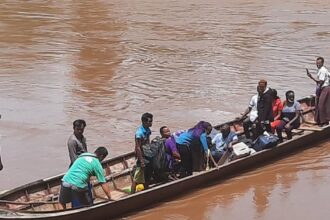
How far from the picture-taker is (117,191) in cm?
934

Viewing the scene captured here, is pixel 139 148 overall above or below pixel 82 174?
above

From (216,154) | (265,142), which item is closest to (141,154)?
(216,154)

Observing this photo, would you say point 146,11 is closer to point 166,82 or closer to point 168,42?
point 168,42

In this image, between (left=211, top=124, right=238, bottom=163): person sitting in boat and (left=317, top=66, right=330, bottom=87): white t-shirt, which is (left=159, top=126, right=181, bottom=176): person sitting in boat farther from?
(left=317, top=66, right=330, bottom=87): white t-shirt

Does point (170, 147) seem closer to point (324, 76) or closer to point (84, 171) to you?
point (84, 171)

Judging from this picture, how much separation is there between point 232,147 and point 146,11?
24683mm

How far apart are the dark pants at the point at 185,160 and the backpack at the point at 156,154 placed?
41 cm

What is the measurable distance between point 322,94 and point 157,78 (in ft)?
23.7

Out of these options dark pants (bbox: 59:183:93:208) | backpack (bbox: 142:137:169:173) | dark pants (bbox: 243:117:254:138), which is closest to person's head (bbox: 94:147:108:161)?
dark pants (bbox: 59:183:93:208)

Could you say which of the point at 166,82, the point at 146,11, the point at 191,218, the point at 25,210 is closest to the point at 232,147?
the point at 191,218

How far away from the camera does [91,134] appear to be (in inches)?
520

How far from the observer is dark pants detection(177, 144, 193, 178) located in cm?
932

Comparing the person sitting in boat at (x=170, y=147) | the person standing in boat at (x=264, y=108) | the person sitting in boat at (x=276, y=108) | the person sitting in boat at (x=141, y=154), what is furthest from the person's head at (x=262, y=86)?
the person sitting in boat at (x=141, y=154)

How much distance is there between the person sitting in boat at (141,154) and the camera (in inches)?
342
